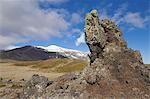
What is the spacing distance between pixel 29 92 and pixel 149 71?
12.9 metres

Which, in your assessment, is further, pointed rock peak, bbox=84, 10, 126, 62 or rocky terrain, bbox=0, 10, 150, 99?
pointed rock peak, bbox=84, 10, 126, 62

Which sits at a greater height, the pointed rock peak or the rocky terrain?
the pointed rock peak

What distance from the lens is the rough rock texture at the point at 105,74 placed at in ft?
88.9

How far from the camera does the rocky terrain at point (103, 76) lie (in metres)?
27.2

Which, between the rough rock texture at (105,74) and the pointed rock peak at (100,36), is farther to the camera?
the pointed rock peak at (100,36)

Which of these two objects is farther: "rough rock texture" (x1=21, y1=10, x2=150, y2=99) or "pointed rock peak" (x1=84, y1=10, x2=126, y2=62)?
"pointed rock peak" (x1=84, y1=10, x2=126, y2=62)

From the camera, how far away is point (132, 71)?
93.9 feet

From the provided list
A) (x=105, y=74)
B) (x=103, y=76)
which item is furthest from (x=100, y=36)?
(x=103, y=76)

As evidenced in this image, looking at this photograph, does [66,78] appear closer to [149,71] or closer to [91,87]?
[91,87]

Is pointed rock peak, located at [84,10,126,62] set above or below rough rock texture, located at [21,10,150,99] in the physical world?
above

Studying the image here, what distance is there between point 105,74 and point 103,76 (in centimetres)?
31

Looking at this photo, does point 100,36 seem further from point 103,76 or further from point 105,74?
point 103,76

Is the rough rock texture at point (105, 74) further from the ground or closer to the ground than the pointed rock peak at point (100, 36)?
closer to the ground

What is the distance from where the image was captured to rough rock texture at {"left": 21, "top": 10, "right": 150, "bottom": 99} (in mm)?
27109
